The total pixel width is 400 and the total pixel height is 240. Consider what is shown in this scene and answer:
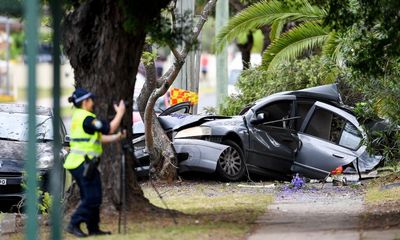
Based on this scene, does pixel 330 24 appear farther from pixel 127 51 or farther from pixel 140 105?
pixel 140 105

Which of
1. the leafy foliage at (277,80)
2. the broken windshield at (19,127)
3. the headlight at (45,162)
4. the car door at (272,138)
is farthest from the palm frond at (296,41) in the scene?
the headlight at (45,162)

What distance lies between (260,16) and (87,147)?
35.4 feet

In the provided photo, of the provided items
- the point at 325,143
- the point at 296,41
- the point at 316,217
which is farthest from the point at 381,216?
the point at 296,41

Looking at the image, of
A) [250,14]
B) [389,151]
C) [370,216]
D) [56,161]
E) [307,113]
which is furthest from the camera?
[250,14]

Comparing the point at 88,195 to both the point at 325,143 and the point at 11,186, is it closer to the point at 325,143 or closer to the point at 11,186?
the point at 11,186

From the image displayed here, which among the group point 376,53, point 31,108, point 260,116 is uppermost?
point 376,53

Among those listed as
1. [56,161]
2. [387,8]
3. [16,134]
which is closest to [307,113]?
[16,134]

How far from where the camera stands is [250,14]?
2039cm

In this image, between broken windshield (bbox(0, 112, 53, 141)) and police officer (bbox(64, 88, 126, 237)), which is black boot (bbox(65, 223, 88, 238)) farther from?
broken windshield (bbox(0, 112, 53, 141))

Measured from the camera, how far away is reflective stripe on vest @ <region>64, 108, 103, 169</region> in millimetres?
10008

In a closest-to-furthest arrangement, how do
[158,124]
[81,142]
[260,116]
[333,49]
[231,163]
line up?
[81,142], [231,163], [158,124], [260,116], [333,49]

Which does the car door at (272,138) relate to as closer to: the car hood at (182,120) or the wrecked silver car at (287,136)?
the wrecked silver car at (287,136)

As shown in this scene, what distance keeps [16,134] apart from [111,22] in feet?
19.3

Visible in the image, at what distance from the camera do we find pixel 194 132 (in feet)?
57.8
